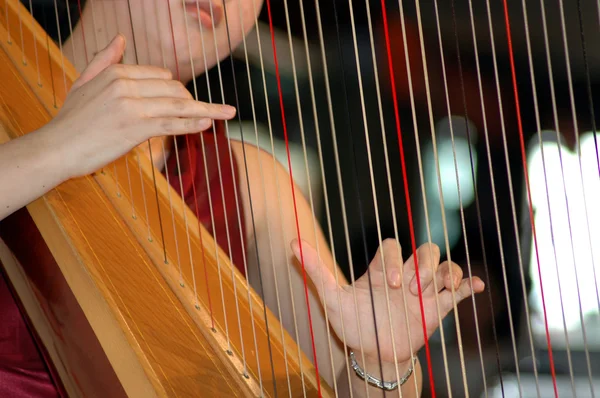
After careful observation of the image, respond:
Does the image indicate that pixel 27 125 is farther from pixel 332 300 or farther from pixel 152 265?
pixel 332 300

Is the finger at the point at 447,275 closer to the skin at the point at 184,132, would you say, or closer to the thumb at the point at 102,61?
the skin at the point at 184,132

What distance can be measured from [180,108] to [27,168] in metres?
0.17

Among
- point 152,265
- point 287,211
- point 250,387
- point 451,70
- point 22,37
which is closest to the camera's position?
point 250,387

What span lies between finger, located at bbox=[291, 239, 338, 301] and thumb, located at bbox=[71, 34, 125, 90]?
28 centimetres

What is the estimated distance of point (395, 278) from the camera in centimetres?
77

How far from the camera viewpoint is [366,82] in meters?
3.51

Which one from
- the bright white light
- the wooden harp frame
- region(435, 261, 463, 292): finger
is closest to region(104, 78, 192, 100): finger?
the wooden harp frame

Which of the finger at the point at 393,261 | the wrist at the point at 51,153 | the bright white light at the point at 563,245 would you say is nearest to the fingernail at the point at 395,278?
the finger at the point at 393,261

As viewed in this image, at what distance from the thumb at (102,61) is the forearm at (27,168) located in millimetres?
80

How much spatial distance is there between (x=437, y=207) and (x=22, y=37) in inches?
99.7

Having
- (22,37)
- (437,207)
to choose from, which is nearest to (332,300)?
(22,37)

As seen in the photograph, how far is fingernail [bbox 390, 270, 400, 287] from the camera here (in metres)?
0.76

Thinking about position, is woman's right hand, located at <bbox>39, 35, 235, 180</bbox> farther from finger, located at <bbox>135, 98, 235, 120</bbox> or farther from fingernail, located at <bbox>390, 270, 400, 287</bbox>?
fingernail, located at <bbox>390, 270, 400, 287</bbox>

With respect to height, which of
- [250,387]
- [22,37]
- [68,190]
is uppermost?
[22,37]
